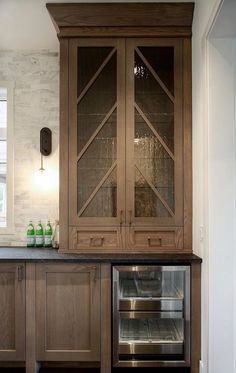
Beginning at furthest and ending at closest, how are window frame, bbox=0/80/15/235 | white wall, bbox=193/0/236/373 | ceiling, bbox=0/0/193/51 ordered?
1. window frame, bbox=0/80/15/235
2. ceiling, bbox=0/0/193/51
3. white wall, bbox=193/0/236/373

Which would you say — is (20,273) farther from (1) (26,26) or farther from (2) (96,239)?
(1) (26,26)

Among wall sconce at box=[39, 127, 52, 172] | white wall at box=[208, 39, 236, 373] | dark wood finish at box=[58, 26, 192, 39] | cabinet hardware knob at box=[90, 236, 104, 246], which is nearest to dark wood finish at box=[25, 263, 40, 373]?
cabinet hardware knob at box=[90, 236, 104, 246]

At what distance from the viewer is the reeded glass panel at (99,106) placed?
8.49 ft

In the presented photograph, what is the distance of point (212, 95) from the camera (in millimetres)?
2172

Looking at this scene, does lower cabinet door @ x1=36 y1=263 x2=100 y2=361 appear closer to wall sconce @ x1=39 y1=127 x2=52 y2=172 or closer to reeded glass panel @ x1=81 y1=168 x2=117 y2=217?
reeded glass panel @ x1=81 y1=168 x2=117 y2=217

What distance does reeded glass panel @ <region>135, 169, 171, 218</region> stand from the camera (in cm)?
256

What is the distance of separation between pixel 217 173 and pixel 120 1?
1633 millimetres

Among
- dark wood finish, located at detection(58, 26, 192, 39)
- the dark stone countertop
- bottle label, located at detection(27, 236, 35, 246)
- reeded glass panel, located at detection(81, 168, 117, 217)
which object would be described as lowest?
the dark stone countertop

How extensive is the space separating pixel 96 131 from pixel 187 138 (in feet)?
2.56

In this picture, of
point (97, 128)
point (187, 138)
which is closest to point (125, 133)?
point (97, 128)

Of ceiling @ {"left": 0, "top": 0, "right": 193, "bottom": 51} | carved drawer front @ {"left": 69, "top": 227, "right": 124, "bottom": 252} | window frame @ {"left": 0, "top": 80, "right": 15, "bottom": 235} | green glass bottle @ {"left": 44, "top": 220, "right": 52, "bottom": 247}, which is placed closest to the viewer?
ceiling @ {"left": 0, "top": 0, "right": 193, "bottom": 51}

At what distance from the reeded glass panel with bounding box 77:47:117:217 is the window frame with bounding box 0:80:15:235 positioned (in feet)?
2.87

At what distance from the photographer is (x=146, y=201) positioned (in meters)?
2.58

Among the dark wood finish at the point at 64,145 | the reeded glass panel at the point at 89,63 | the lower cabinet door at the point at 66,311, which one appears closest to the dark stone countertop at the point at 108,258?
the lower cabinet door at the point at 66,311
